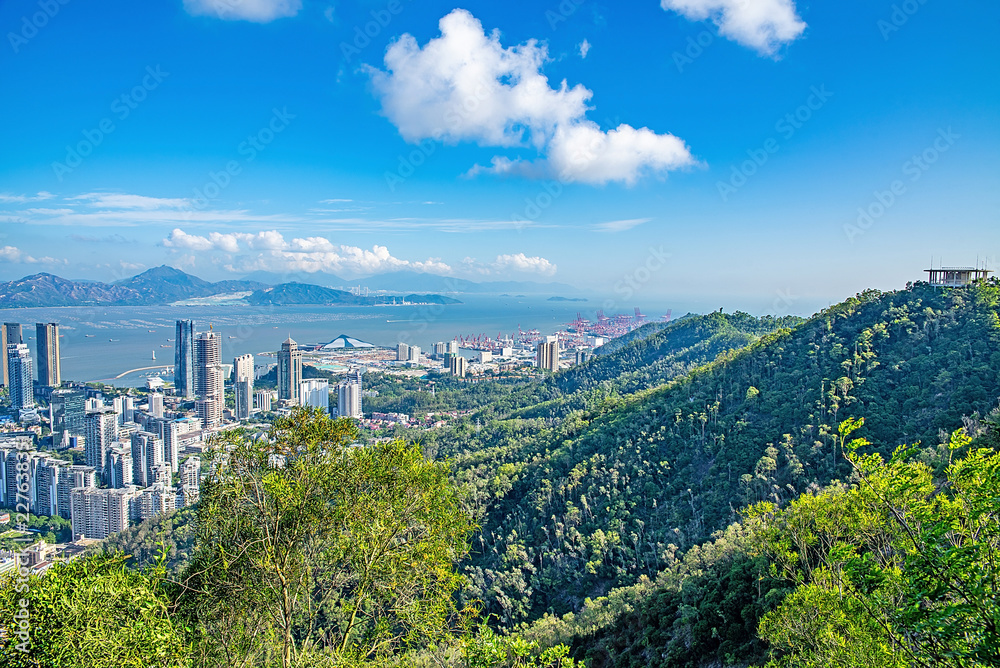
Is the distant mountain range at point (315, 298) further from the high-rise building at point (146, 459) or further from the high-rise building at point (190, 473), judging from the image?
the high-rise building at point (190, 473)

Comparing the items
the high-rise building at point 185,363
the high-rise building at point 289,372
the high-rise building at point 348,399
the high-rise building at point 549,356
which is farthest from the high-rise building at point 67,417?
the high-rise building at point 549,356

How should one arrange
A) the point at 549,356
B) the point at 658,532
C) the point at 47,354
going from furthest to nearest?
the point at 549,356 → the point at 47,354 → the point at 658,532

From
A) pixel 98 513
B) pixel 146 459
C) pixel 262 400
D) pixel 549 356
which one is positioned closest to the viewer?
pixel 98 513

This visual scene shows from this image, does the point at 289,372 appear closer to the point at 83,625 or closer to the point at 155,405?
the point at 155,405

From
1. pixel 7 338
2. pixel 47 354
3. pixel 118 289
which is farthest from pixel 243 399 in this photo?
pixel 118 289

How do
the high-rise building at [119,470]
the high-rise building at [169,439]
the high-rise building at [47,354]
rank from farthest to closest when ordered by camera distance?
the high-rise building at [47,354] → the high-rise building at [169,439] → the high-rise building at [119,470]

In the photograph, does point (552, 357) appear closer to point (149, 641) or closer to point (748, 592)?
point (748, 592)

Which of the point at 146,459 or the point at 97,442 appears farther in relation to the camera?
the point at 97,442

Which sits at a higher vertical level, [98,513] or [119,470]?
[119,470]
